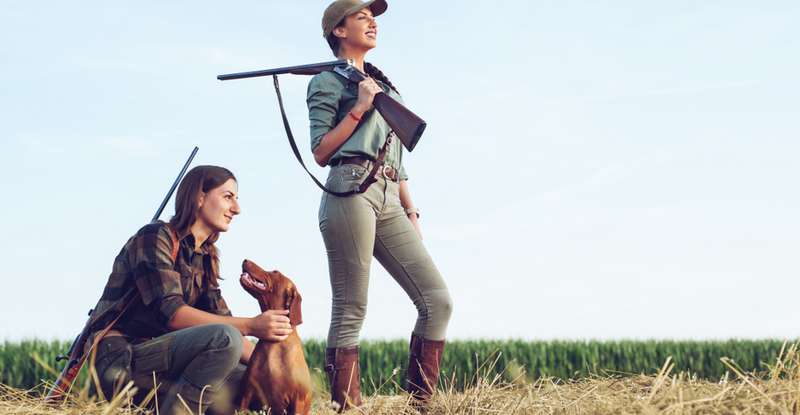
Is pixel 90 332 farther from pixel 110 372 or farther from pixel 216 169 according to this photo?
pixel 216 169

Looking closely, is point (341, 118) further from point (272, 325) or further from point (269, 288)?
point (272, 325)

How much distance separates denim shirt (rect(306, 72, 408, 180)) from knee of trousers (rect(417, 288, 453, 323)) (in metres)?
0.77

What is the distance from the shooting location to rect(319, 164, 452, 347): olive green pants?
4629mm

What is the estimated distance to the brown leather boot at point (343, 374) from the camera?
4793mm

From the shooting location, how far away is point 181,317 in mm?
4180

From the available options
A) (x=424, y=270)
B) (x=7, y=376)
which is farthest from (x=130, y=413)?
(x=7, y=376)

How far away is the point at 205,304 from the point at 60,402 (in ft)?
3.24

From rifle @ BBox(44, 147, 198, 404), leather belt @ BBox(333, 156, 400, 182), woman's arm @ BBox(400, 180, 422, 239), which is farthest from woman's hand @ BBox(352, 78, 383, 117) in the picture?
rifle @ BBox(44, 147, 198, 404)

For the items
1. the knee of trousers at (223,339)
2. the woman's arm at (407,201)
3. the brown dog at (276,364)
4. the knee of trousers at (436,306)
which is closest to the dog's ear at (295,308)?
the brown dog at (276,364)

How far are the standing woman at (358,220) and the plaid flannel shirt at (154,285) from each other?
2.26 ft

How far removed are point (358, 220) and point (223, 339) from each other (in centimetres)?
96

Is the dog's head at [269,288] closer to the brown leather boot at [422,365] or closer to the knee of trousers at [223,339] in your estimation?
the knee of trousers at [223,339]

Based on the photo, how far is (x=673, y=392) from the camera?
3764 millimetres

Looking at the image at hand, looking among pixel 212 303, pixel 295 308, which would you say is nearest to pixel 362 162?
pixel 295 308
